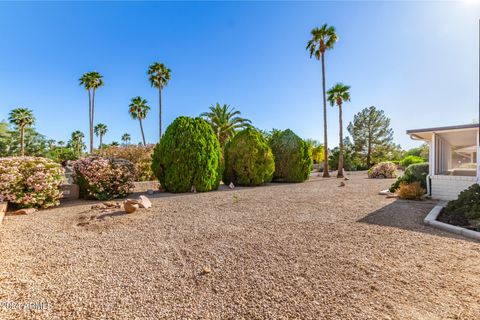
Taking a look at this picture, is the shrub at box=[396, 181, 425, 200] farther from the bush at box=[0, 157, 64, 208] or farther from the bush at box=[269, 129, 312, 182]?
the bush at box=[0, 157, 64, 208]

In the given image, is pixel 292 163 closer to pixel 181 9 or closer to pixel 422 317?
pixel 181 9

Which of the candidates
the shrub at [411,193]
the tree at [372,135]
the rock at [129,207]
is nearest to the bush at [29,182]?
the rock at [129,207]

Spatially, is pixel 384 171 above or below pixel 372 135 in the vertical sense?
below

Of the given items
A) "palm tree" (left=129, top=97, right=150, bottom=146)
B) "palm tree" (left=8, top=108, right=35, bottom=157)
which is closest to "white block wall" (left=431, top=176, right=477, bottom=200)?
"palm tree" (left=129, top=97, right=150, bottom=146)

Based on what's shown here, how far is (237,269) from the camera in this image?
255 cm

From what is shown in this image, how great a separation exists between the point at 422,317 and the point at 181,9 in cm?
1029

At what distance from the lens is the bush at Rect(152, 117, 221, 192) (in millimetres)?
8633

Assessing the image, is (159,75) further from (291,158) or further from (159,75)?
(291,158)

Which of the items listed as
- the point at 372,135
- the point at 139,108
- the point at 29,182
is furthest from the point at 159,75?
the point at 372,135

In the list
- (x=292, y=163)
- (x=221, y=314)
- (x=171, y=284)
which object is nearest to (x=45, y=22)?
(x=171, y=284)

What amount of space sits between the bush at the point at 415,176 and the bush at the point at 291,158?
4977 mm

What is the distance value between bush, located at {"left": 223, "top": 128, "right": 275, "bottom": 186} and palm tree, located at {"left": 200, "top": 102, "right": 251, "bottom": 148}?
436 inches

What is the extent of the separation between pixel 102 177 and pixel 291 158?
945 cm

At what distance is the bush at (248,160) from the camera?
11031 millimetres
